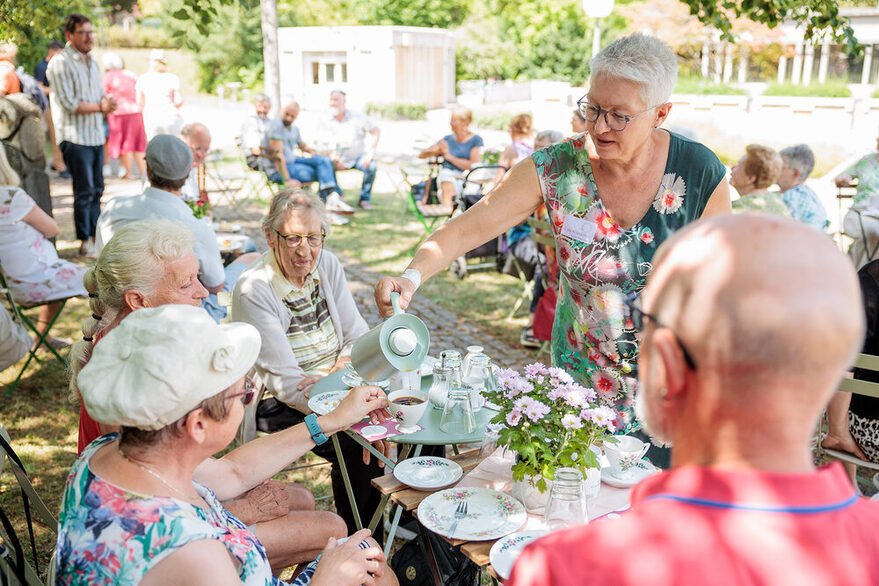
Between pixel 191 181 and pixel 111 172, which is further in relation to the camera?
pixel 111 172

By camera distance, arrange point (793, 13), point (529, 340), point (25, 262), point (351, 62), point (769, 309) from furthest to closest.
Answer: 1. point (351, 62)
2. point (529, 340)
3. point (25, 262)
4. point (793, 13)
5. point (769, 309)

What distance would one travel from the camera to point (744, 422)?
2.85 feet

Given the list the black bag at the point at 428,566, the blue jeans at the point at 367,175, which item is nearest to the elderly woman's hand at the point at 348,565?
the black bag at the point at 428,566

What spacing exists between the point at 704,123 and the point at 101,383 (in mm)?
18918

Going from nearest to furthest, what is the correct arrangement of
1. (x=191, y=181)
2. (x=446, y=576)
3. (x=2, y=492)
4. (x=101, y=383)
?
(x=101, y=383)
(x=446, y=576)
(x=2, y=492)
(x=191, y=181)

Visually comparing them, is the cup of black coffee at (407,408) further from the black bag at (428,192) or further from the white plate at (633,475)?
the black bag at (428,192)

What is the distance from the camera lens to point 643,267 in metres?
2.26

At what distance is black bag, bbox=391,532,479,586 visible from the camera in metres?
2.46

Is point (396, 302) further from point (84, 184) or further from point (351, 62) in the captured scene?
point (351, 62)

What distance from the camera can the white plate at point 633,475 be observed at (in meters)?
2.12

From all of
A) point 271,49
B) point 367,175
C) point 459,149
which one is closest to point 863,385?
point 459,149

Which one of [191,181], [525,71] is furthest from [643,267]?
[525,71]

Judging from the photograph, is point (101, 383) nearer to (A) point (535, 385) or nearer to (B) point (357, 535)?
(B) point (357, 535)

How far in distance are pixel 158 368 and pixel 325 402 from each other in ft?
3.92
